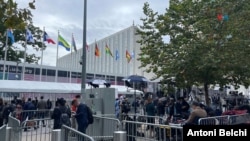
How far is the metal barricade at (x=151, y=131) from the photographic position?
733 centimetres

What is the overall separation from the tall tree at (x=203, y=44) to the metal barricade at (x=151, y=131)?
21.6ft

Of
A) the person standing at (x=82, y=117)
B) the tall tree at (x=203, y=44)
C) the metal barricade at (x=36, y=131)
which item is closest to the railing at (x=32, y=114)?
the metal barricade at (x=36, y=131)

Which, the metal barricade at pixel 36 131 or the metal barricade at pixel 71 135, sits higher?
the metal barricade at pixel 71 135

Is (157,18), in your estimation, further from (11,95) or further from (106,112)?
(11,95)

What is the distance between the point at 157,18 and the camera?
17734 millimetres

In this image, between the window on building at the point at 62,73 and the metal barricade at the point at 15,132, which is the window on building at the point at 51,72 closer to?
the window on building at the point at 62,73

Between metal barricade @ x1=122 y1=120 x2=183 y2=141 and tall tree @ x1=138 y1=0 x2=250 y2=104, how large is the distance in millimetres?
6572

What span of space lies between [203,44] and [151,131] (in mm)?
8092

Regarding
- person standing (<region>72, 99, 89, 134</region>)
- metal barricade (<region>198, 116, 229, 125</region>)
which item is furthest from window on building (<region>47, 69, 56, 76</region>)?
metal barricade (<region>198, 116, 229, 125</region>)

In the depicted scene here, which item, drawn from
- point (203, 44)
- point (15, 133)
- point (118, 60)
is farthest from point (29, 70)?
point (15, 133)

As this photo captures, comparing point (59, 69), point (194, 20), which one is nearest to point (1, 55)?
point (59, 69)

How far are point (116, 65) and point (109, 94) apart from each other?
4671 centimetres

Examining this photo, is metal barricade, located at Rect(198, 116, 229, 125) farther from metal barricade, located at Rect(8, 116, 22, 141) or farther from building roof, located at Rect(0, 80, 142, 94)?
building roof, located at Rect(0, 80, 142, 94)

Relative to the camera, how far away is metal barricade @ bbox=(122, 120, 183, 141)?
7.33 m
